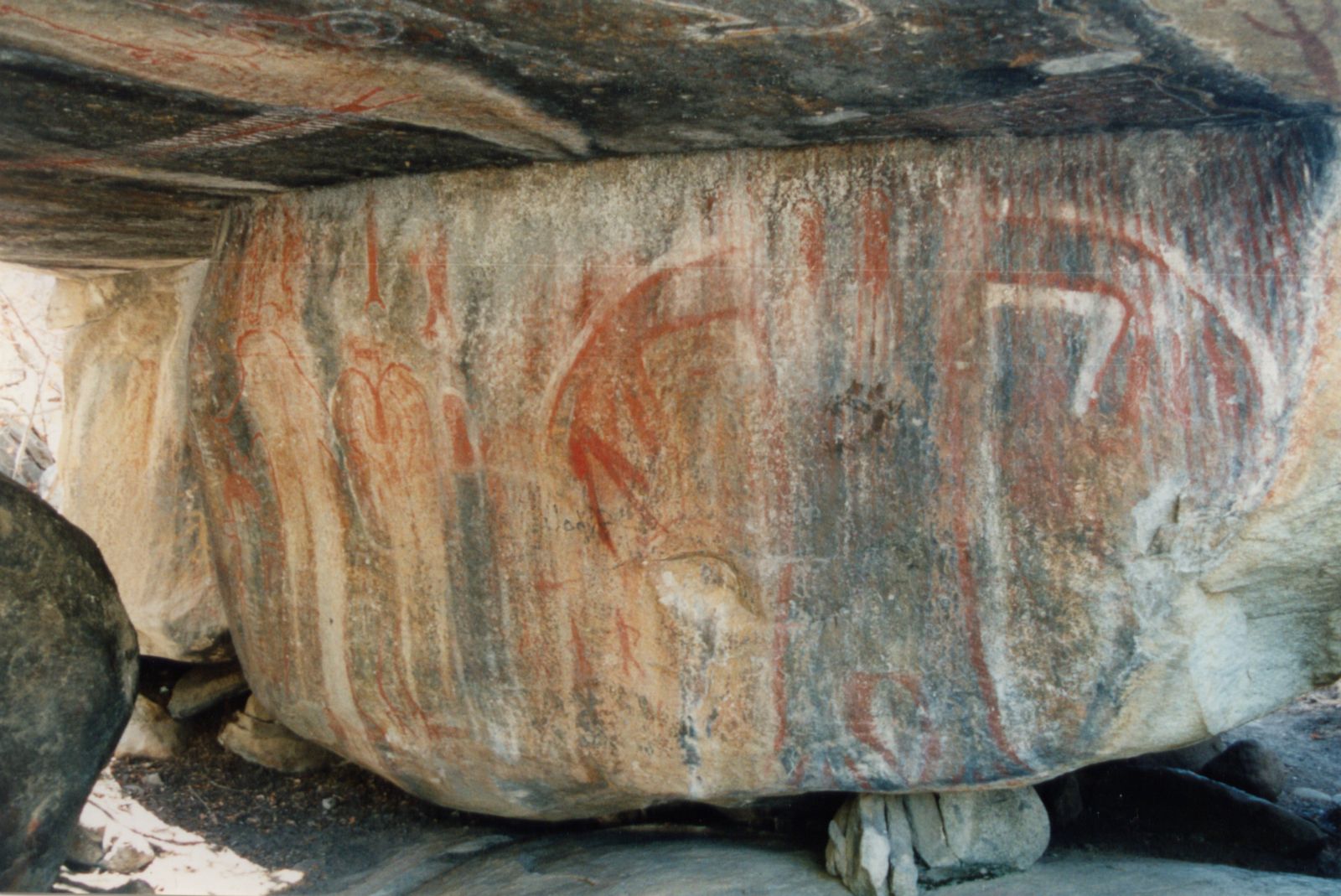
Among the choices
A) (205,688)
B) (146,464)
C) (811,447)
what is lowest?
(205,688)

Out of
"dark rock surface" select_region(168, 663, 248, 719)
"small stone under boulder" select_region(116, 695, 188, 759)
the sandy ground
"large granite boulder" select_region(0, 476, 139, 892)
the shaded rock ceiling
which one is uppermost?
the shaded rock ceiling

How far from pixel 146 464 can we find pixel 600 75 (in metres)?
3.31

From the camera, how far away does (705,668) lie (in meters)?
3.14

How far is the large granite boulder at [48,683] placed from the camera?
11.0 feet

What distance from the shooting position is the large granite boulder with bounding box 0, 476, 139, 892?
3361mm

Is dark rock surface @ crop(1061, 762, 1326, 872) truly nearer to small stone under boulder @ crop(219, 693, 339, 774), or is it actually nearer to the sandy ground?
the sandy ground

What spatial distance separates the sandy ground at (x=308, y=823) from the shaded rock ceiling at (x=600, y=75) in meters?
2.35

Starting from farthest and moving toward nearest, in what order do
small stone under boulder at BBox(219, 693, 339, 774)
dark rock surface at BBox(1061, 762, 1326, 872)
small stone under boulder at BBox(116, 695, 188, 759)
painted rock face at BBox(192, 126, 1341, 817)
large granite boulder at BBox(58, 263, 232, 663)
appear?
1. small stone under boulder at BBox(116, 695, 188, 759)
2. small stone under boulder at BBox(219, 693, 339, 774)
3. large granite boulder at BBox(58, 263, 232, 663)
4. dark rock surface at BBox(1061, 762, 1326, 872)
5. painted rock face at BBox(192, 126, 1341, 817)

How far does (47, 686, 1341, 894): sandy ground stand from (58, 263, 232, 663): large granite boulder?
1.79 ft

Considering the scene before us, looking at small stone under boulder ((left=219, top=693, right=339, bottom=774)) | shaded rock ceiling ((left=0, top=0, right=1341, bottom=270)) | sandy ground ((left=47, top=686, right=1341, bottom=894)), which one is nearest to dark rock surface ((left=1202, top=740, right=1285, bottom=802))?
sandy ground ((left=47, top=686, right=1341, bottom=894))

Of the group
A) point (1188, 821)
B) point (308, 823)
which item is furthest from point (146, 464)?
point (1188, 821)

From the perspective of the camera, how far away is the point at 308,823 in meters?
4.48

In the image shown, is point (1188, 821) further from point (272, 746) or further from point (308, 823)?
point (272, 746)

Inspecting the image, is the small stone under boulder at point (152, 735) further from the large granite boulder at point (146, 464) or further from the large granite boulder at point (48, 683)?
the large granite boulder at point (48, 683)
